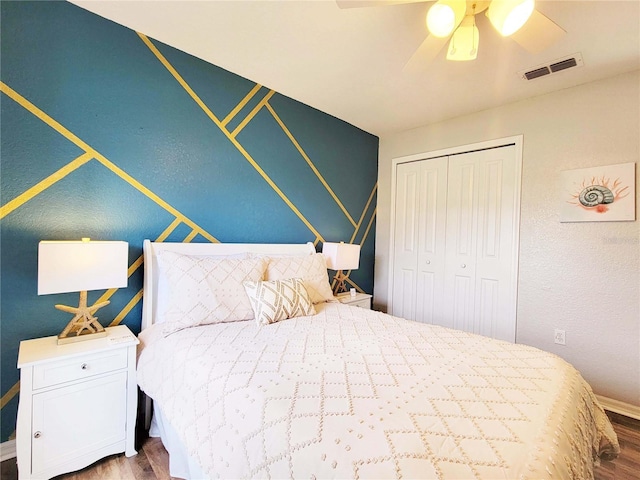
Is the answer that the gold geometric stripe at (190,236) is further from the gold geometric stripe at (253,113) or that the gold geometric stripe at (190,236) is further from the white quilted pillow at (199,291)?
the gold geometric stripe at (253,113)

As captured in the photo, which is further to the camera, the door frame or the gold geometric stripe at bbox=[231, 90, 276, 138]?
the door frame

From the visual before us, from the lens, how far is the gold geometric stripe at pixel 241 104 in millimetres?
2393

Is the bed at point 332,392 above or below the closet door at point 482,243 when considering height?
below

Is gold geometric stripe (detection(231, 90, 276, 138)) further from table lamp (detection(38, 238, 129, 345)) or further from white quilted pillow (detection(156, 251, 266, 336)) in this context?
table lamp (detection(38, 238, 129, 345))

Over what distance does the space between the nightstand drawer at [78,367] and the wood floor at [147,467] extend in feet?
1.63

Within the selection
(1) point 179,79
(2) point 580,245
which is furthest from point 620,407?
(1) point 179,79

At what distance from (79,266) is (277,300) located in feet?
3.42

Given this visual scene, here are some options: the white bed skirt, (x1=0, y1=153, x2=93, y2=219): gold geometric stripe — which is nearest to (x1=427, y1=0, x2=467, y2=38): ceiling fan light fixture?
(x1=0, y1=153, x2=93, y2=219): gold geometric stripe

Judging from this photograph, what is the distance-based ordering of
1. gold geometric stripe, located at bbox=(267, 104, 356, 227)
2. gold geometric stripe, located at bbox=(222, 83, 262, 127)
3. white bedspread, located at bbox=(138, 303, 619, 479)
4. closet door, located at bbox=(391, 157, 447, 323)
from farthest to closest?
1. closet door, located at bbox=(391, 157, 447, 323)
2. gold geometric stripe, located at bbox=(267, 104, 356, 227)
3. gold geometric stripe, located at bbox=(222, 83, 262, 127)
4. white bedspread, located at bbox=(138, 303, 619, 479)

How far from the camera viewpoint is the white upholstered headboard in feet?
6.21

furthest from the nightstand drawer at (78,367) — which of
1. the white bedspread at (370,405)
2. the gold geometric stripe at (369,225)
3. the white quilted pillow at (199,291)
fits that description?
the gold geometric stripe at (369,225)

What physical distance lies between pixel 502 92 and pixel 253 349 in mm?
2899

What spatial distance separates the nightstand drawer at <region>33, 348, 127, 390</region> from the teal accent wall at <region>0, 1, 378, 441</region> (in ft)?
1.27

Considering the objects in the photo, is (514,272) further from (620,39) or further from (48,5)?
(48,5)
